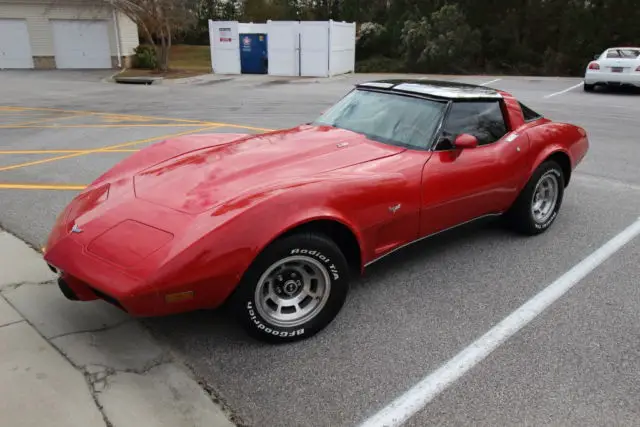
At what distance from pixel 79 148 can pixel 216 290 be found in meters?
6.62

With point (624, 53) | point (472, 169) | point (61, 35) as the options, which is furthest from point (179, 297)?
point (61, 35)

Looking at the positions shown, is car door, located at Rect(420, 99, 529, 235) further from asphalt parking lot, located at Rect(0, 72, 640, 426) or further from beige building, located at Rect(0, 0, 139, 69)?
beige building, located at Rect(0, 0, 139, 69)

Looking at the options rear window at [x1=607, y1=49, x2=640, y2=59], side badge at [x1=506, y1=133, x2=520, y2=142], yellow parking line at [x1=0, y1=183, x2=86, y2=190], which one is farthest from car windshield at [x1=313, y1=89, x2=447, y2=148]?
rear window at [x1=607, y1=49, x2=640, y2=59]

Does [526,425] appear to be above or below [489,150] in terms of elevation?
below

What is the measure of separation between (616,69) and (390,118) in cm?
1414

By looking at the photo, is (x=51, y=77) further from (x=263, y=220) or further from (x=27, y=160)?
(x=263, y=220)

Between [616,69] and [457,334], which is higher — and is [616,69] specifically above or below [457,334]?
above

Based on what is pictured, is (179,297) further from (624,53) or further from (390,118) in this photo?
(624,53)

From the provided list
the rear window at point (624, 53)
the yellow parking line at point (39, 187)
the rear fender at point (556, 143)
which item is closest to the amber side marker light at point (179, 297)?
the rear fender at point (556, 143)

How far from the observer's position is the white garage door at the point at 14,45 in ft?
92.5

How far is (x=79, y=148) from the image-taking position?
328 inches

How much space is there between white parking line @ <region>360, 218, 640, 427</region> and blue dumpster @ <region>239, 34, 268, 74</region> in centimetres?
2253

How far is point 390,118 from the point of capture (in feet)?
13.4

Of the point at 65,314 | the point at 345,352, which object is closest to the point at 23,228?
the point at 65,314
